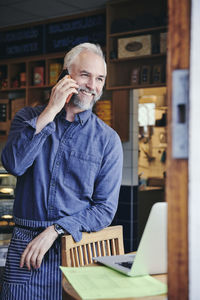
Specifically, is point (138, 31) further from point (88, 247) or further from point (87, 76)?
point (88, 247)

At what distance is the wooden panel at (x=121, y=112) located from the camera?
526 cm

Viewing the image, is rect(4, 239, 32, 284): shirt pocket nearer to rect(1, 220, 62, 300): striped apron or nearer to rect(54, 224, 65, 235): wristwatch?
rect(1, 220, 62, 300): striped apron

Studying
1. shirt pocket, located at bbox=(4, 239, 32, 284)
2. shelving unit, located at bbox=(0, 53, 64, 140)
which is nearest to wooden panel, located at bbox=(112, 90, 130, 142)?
shelving unit, located at bbox=(0, 53, 64, 140)

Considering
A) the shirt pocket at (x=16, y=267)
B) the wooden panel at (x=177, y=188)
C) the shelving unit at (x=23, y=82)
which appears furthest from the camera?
the shelving unit at (x=23, y=82)

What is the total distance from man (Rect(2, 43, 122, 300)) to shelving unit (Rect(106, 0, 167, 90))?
313 cm

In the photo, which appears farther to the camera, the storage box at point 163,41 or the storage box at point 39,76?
the storage box at point 39,76

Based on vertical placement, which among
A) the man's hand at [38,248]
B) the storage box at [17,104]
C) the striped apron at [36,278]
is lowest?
the striped apron at [36,278]

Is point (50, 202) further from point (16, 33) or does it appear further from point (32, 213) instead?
point (16, 33)

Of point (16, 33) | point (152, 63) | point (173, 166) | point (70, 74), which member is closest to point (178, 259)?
point (173, 166)

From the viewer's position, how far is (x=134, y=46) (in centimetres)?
509

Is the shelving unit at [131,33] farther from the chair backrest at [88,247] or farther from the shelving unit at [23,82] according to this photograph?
the chair backrest at [88,247]

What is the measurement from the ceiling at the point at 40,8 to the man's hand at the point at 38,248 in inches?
164

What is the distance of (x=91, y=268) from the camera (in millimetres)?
1344

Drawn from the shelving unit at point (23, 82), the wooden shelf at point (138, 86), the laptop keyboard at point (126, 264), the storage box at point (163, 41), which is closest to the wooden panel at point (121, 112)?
the wooden shelf at point (138, 86)
